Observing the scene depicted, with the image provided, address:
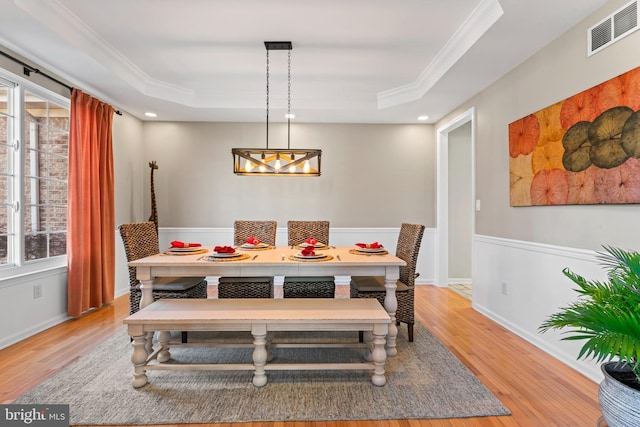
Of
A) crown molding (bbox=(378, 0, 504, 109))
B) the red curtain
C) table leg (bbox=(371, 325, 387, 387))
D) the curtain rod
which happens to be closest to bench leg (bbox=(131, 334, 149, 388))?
table leg (bbox=(371, 325, 387, 387))

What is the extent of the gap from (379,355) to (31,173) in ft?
11.3

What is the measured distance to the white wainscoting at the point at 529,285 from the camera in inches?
92.8

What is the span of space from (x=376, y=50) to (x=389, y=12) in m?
0.63

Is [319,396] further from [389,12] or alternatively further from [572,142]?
[389,12]

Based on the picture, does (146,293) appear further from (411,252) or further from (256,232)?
(411,252)

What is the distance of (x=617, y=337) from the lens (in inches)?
39.2

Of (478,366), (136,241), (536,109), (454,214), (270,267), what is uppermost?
(536,109)

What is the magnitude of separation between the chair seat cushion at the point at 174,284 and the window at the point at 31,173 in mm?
1257

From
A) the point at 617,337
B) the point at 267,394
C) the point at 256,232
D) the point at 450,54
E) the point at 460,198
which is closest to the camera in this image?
the point at 617,337

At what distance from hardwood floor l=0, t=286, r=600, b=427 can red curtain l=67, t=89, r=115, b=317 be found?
0.30m

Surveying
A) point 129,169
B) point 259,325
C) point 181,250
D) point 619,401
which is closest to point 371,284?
point 259,325

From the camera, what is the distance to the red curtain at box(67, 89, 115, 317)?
11.1 feet

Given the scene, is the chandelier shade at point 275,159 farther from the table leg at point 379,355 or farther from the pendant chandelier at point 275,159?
the table leg at point 379,355

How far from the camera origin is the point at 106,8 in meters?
2.53
